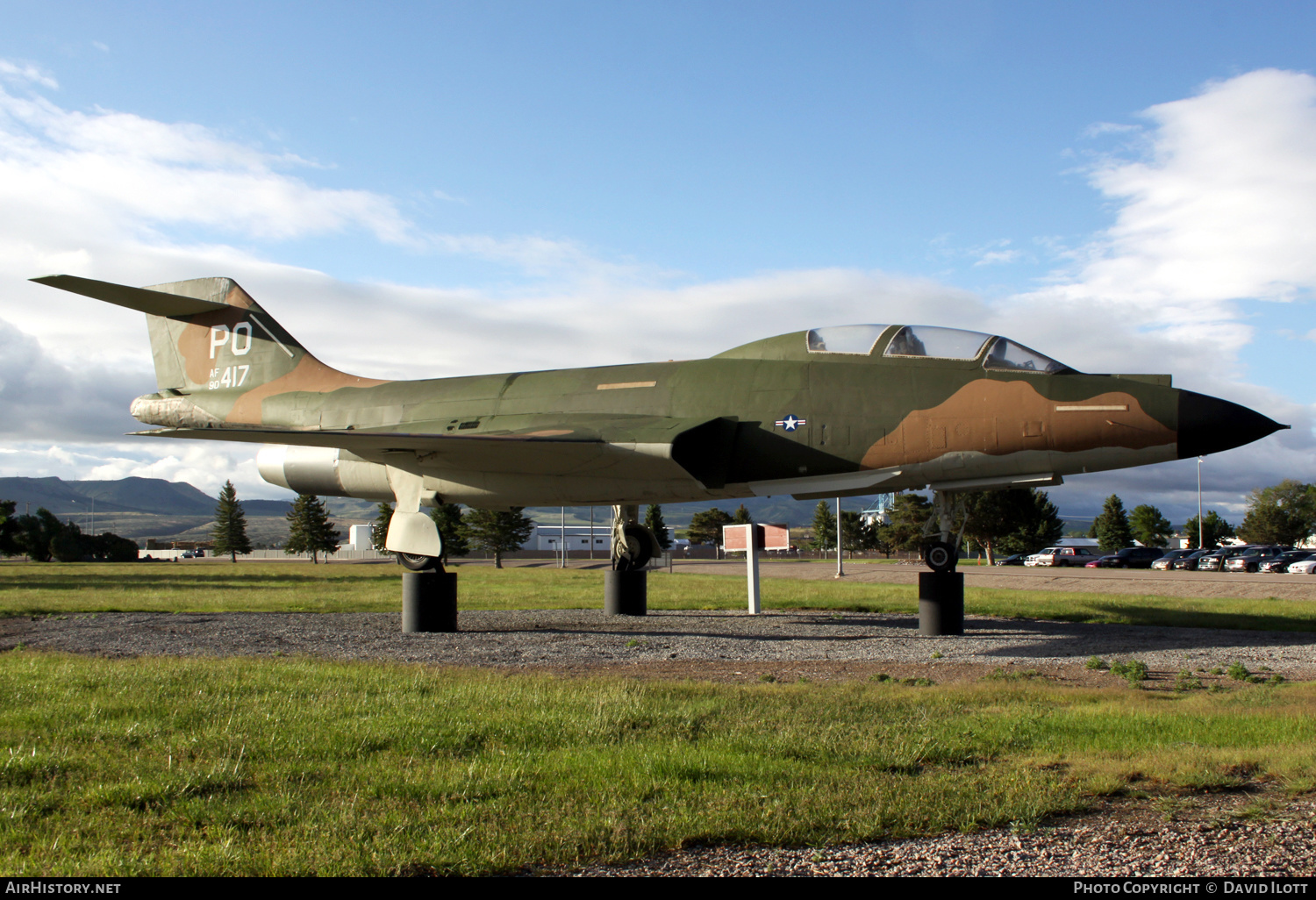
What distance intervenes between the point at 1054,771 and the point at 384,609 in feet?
50.0

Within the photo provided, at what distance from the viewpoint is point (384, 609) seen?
17703 millimetres

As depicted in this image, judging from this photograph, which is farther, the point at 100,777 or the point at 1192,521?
the point at 1192,521

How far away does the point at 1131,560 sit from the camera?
5300 centimetres

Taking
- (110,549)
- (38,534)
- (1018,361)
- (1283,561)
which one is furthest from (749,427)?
(110,549)

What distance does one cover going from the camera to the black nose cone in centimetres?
982

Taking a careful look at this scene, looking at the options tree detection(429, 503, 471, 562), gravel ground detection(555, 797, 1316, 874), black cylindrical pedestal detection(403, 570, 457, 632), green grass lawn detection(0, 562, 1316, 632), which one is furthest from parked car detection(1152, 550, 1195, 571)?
gravel ground detection(555, 797, 1316, 874)

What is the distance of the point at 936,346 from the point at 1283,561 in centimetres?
4730

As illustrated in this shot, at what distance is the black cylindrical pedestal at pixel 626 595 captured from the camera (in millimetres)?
15711

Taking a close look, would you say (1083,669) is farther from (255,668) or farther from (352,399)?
(352,399)

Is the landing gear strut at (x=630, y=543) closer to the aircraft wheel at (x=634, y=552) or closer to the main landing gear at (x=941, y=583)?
the aircraft wheel at (x=634, y=552)

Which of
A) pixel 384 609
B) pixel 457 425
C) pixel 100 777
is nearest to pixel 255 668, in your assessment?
pixel 100 777

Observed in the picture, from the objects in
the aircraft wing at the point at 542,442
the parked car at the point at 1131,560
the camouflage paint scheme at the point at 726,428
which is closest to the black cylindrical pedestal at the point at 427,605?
the camouflage paint scheme at the point at 726,428

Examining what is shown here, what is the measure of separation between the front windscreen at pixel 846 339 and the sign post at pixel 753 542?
546 cm

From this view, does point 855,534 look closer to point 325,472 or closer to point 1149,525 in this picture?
point 1149,525
